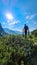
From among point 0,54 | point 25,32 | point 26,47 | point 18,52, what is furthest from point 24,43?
point 25,32

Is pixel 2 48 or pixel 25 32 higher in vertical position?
pixel 25 32

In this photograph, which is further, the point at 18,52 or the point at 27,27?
the point at 27,27

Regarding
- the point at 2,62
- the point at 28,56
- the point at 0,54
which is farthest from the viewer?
the point at 28,56

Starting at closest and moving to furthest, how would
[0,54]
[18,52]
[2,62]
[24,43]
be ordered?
[2,62] < [0,54] < [18,52] < [24,43]

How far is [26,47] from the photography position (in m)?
17.9

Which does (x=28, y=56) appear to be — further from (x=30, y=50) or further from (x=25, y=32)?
(x=25, y=32)

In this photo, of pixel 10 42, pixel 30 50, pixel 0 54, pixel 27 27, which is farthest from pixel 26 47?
pixel 27 27

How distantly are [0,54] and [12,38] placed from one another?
5.04 m

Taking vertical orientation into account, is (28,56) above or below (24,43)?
below

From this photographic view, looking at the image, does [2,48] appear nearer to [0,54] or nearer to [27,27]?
[0,54]

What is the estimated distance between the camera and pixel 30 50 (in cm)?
1797

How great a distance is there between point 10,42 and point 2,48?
295 cm

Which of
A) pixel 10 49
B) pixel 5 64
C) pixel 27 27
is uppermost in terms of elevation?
pixel 27 27

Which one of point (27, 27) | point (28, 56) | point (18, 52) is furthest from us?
point (27, 27)
